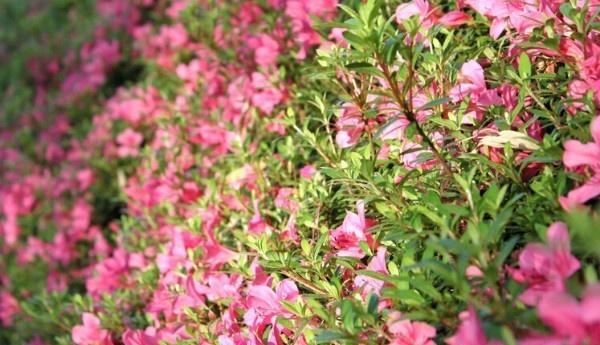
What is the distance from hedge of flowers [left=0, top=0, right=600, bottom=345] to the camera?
106 cm

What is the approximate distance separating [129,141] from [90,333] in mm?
1470

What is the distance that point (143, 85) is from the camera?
3582mm

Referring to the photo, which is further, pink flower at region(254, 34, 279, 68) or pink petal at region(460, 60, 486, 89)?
pink flower at region(254, 34, 279, 68)

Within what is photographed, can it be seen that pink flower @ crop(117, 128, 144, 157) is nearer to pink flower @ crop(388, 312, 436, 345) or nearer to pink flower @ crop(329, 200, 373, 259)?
pink flower @ crop(329, 200, 373, 259)

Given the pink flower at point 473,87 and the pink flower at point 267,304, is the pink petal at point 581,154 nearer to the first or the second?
the pink flower at point 473,87

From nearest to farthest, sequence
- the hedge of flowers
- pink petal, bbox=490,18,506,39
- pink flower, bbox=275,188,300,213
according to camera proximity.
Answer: the hedge of flowers → pink petal, bbox=490,18,506,39 → pink flower, bbox=275,188,300,213

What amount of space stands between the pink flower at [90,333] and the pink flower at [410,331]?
3.49 ft

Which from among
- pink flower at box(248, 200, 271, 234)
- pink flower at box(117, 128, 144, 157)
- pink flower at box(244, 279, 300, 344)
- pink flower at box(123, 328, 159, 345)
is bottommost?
pink flower at box(117, 128, 144, 157)

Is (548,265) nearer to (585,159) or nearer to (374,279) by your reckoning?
(585,159)

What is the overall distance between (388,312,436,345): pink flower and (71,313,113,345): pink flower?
1.06 metres

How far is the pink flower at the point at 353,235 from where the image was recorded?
1.38 m

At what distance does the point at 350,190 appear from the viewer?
157 cm

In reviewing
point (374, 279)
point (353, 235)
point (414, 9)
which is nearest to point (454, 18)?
point (414, 9)

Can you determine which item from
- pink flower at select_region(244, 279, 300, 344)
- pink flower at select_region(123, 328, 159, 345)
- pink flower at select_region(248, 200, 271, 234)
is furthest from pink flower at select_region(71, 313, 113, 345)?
pink flower at select_region(244, 279, 300, 344)
